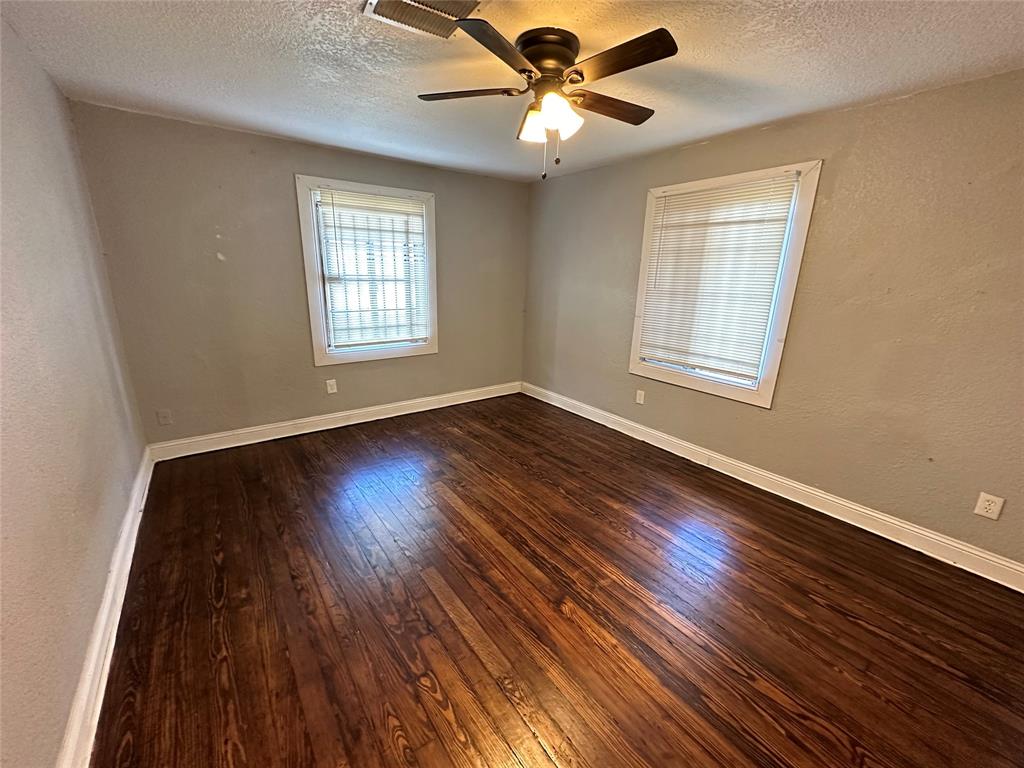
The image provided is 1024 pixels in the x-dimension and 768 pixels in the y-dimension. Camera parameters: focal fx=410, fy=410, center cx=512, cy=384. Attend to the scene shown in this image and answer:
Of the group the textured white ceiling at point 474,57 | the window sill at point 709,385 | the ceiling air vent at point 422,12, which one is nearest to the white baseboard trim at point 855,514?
the window sill at point 709,385

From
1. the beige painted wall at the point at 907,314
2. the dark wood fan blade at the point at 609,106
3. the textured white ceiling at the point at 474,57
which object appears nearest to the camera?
the textured white ceiling at the point at 474,57

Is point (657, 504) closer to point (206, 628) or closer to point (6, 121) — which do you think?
point (206, 628)

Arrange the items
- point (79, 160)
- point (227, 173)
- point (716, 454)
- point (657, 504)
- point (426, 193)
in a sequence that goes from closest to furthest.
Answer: point (79, 160) → point (657, 504) → point (227, 173) → point (716, 454) → point (426, 193)

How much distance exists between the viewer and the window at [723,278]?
8.19 feet

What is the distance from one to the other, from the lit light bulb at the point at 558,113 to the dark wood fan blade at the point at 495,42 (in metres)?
0.09

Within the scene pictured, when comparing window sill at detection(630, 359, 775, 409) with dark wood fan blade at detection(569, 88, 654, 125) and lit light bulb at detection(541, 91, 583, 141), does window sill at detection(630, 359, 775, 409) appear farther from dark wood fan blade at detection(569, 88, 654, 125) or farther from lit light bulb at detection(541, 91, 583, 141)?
lit light bulb at detection(541, 91, 583, 141)

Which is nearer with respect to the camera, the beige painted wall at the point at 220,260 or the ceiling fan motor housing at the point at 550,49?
the ceiling fan motor housing at the point at 550,49

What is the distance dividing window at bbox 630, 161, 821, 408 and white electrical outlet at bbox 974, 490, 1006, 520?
100 cm

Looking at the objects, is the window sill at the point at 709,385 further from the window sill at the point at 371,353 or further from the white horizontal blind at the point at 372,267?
the white horizontal blind at the point at 372,267

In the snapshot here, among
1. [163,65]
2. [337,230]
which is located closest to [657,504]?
[337,230]

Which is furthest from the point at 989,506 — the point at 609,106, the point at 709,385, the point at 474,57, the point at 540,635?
the point at 474,57

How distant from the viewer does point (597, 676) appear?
→ 145 cm

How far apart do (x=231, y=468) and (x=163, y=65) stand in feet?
7.57

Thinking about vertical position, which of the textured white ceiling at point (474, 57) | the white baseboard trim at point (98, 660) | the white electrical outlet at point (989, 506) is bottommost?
the white baseboard trim at point (98, 660)
